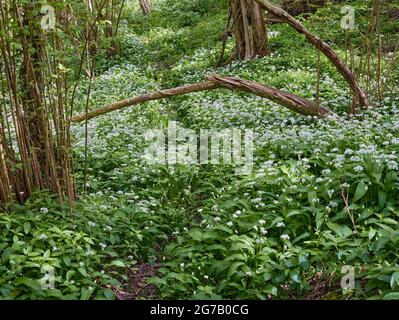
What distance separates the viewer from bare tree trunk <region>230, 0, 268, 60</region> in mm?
12769

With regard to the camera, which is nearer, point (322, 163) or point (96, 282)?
point (96, 282)

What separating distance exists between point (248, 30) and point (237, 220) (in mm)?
8712

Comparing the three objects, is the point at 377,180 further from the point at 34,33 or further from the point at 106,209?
the point at 34,33

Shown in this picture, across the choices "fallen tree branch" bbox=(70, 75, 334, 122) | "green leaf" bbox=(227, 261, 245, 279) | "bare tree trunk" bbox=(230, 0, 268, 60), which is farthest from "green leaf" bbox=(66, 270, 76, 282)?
"bare tree trunk" bbox=(230, 0, 268, 60)

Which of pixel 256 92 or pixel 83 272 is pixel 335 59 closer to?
pixel 256 92

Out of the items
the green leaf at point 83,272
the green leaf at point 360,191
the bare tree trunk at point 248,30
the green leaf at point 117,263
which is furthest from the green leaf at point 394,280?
the bare tree trunk at point 248,30

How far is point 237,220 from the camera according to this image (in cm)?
512

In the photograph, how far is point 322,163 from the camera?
6.08m

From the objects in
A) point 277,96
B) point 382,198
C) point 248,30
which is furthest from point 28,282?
point 248,30

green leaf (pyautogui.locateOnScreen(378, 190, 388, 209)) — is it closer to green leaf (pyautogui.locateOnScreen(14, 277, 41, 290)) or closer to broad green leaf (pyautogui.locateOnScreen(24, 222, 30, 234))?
green leaf (pyautogui.locateOnScreen(14, 277, 41, 290))

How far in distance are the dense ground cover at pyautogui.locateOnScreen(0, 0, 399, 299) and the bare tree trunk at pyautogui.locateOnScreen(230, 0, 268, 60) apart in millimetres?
4527

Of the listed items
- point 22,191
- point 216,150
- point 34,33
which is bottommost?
point 216,150

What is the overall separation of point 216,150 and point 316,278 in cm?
337
